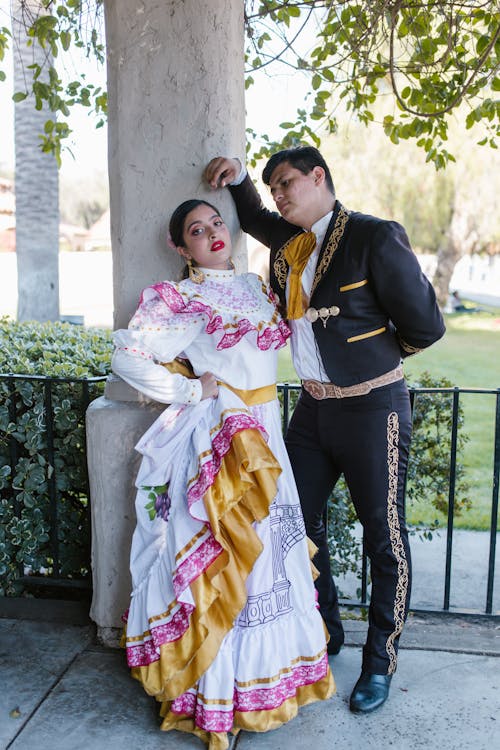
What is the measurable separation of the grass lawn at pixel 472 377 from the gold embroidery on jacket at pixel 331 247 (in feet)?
5.20

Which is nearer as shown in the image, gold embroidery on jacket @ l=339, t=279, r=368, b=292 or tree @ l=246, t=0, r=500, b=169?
gold embroidery on jacket @ l=339, t=279, r=368, b=292

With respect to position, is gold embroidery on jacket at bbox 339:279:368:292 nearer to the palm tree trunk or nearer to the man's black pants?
the man's black pants

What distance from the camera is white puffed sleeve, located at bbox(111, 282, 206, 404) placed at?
262 cm

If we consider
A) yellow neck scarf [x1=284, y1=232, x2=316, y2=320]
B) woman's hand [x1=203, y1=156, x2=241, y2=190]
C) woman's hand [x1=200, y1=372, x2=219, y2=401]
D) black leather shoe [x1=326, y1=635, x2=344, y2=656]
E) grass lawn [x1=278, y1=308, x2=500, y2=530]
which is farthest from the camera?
grass lawn [x1=278, y1=308, x2=500, y2=530]

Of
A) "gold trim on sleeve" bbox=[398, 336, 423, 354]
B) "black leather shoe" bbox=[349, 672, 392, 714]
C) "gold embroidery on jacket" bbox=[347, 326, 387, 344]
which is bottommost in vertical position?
"black leather shoe" bbox=[349, 672, 392, 714]

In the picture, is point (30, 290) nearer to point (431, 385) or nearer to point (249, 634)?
point (431, 385)

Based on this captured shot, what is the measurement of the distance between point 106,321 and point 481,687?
64.1 ft

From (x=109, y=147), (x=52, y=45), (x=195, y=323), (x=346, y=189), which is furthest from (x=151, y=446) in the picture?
(x=346, y=189)

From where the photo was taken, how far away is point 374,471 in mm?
2736

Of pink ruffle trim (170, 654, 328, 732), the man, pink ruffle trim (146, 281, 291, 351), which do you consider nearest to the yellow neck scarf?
the man

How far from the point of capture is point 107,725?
8.96ft

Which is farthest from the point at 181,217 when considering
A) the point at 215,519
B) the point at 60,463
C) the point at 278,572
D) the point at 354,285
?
the point at 60,463

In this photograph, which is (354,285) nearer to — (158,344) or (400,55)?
(158,344)

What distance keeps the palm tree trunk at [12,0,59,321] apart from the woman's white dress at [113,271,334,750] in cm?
815
